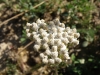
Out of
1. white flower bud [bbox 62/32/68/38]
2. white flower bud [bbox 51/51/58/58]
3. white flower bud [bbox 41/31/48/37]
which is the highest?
white flower bud [bbox 41/31/48/37]

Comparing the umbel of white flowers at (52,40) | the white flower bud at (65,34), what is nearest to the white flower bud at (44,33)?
the umbel of white flowers at (52,40)

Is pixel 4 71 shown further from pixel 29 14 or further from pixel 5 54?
pixel 29 14

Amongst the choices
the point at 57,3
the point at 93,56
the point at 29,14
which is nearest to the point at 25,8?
the point at 29,14

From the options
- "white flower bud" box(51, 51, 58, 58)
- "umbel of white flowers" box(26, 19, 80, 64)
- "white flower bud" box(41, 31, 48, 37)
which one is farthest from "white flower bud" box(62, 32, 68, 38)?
"white flower bud" box(51, 51, 58, 58)

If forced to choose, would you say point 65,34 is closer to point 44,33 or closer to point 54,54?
point 44,33

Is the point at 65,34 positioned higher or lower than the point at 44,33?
lower

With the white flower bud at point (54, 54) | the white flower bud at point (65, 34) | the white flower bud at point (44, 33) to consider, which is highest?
the white flower bud at point (44, 33)

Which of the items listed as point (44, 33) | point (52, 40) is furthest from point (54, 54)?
point (44, 33)

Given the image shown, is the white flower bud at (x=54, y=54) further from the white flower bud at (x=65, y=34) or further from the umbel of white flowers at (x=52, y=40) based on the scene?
the white flower bud at (x=65, y=34)

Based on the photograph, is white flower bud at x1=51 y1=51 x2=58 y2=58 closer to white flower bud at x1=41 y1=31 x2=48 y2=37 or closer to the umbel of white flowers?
the umbel of white flowers
